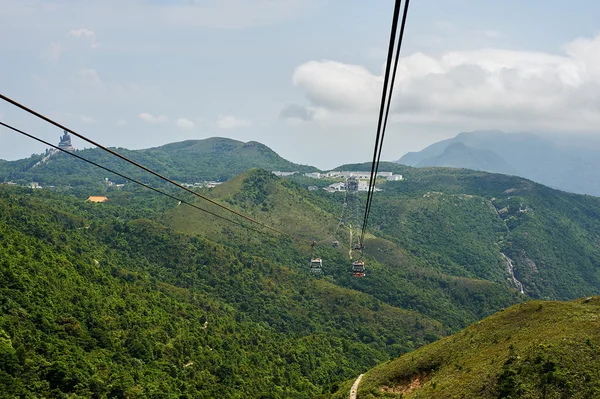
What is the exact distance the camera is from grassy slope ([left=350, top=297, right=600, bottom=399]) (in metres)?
37.8

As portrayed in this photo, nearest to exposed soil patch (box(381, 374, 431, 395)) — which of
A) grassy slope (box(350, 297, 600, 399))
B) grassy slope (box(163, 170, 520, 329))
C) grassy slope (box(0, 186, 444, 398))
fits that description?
grassy slope (box(350, 297, 600, 399))

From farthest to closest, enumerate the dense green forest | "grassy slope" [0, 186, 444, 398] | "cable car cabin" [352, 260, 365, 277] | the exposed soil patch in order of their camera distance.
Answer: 1. "cable car cabin" [352, 260, 365, 277]
2. the dense green forest
3. "grassy slope" [0, 186, 444, 398]
4. the exposed soil patch

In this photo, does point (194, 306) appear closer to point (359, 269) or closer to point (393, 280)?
point (359, 269)

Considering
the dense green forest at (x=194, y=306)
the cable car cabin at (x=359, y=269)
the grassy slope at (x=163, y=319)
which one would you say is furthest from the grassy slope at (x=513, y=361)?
the grassy slope at (x=163, y=319)

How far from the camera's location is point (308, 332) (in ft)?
416

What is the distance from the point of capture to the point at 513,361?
1661 inches

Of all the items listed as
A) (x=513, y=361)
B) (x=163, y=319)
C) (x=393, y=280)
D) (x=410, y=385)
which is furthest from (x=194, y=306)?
(x=393, y=280)

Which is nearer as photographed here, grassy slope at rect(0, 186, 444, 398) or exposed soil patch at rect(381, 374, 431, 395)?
exposed soil patch at rect(381, 374, 431, 395)

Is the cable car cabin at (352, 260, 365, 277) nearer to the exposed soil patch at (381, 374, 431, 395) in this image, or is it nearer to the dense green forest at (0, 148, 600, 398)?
the dense green forest at (0, 148, 600, 398)

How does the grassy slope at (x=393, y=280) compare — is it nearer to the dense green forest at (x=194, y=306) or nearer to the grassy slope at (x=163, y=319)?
the dense green forest at (x=194, y=306)

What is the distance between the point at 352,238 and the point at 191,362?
125m

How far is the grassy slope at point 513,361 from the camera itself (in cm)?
3775

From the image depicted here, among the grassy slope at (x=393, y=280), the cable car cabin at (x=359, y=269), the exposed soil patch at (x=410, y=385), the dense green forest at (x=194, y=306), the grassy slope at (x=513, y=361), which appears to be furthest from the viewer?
the grassy slope at (x=393, y=280)

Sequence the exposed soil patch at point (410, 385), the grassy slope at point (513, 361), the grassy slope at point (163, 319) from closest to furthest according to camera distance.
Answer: the grassy slope at point (513, 361), the exposed soil patch at point (410, 385), the grassy slope at point (163, 319)
